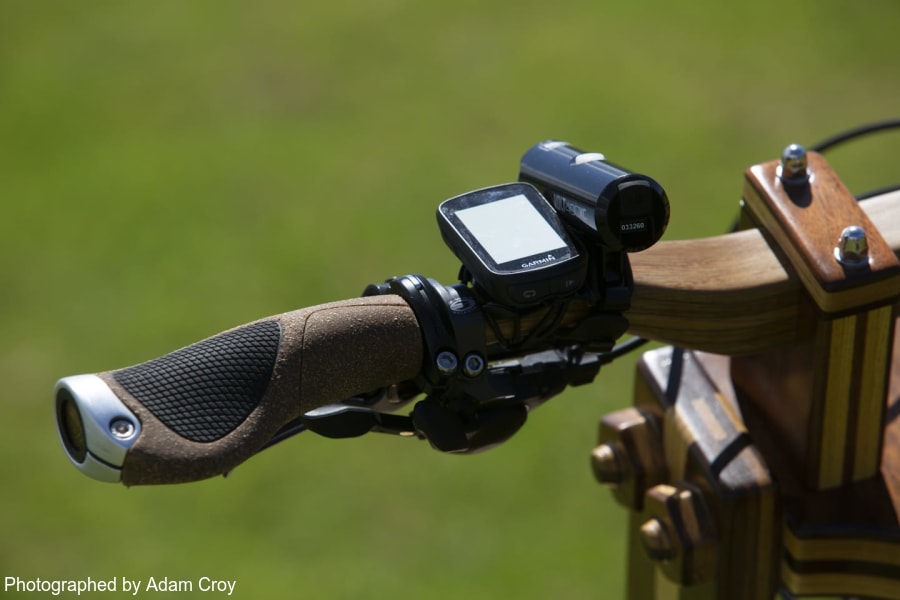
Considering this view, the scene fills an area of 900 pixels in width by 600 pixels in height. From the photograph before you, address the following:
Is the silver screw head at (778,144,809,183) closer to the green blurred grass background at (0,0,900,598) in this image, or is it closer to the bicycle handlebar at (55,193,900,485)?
the bicycle handlebar at (55,193,900,485)

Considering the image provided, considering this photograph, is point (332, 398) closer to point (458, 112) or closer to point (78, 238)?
point (78, 238)

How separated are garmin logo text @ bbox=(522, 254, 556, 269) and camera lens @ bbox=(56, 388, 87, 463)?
1.02 ft

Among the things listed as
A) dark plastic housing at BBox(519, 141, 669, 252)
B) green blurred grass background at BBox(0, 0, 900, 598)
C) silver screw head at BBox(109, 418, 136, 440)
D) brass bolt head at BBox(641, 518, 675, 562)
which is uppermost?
dark plastic housing at BBox(519, 141, 669, 252)

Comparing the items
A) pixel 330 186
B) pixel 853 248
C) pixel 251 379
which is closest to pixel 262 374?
pixel 251 379

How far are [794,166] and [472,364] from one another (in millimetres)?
391

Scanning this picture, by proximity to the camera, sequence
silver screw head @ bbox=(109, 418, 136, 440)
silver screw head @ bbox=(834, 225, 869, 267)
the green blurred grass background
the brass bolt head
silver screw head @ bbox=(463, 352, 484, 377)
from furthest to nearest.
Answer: the green blurred grass background
the brass bolt head
silver screw head @ bbox=(834, 225, 869, 267)
silver screw head @ bbox=(463, 352, 484, 377)
silver screw head @ bbox=(109, 418, 136, 440)

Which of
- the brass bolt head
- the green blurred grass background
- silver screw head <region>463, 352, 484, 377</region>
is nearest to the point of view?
silver screw head <region>463, 352, 484, 377</region>

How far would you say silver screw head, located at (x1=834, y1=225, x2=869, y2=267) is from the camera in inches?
39.6

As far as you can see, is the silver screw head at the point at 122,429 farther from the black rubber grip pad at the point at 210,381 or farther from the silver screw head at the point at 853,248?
the silver screw head at the point at 853,248

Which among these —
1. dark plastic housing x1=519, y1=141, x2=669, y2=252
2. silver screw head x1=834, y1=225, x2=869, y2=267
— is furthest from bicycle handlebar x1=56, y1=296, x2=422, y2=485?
silver screw head x1=834, y1=225, x2=869, y2=267

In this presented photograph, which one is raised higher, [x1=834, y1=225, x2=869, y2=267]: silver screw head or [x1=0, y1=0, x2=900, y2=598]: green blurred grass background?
[x1=834, y1=225, x2=869, y2=267]: silver screw head

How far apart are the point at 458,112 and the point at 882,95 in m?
1.41

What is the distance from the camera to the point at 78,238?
3785 millimetres

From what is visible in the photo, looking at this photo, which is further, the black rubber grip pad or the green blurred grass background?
the green blurred grass background
